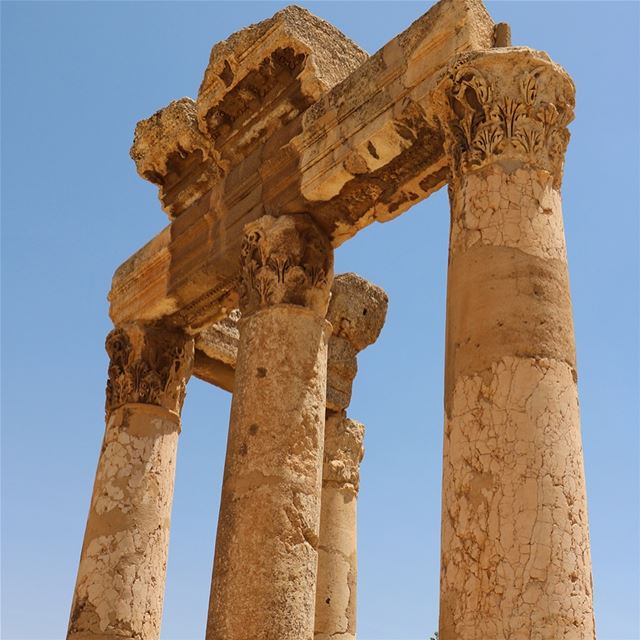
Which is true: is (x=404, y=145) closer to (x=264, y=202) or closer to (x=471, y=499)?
(x=264, y=202)

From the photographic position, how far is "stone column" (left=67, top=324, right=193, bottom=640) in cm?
1241

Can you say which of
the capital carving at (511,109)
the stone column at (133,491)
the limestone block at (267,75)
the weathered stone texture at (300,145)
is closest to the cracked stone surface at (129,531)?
the stone column at (133,491)

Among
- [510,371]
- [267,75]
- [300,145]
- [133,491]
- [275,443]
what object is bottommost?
[510,371]

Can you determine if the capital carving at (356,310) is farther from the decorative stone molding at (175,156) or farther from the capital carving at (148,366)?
the decorative stone molding at (175,156)

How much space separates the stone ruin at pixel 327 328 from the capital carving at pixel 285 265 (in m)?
0.03

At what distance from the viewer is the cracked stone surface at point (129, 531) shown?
40.5 ft

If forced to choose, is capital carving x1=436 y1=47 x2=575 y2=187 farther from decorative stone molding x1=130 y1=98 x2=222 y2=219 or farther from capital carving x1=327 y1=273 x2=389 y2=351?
capital carving x1=327 y1=273 x2=389 y2=351

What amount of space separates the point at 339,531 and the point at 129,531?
4237mm

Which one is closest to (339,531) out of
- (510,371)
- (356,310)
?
(356,310)

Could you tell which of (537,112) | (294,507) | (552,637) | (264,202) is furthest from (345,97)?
(552,637)

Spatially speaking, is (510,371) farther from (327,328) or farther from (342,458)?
(342,458)

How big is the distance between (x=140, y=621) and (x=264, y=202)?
5638 mm

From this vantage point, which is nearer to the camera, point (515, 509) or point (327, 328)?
point (515, 509)

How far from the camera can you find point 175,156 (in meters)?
14.5
